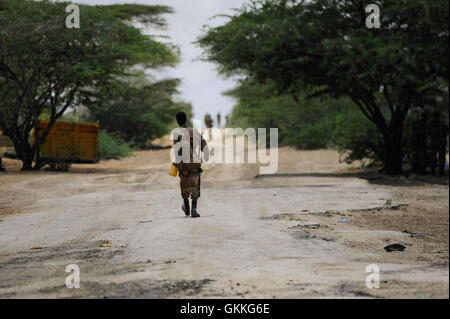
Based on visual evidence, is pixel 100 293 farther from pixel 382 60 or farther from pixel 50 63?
pixel 50 63

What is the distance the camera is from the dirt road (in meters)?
5.95

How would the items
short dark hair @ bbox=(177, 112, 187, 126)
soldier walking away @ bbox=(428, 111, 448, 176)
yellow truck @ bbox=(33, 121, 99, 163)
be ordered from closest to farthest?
short dark hair @ bbox=(177, 112, 187, 126), soldier walking away @ bbox=(428, 111, 448, 176), yellow truck @ bbox=(33, 121, 99, 163)

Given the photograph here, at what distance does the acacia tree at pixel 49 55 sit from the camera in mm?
23469

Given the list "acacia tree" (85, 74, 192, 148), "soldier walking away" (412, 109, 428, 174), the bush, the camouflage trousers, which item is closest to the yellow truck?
the bush

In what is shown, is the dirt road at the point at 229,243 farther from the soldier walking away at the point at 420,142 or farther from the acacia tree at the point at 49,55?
the acacia tree at the point at 49,55

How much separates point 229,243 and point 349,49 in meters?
14.2

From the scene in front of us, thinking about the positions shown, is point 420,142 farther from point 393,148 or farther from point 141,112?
point 141,112

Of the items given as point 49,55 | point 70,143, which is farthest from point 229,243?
point 70,143

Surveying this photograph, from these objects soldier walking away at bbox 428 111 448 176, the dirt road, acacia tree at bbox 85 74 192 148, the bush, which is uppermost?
acacia tree at bbox 85 74 192 148

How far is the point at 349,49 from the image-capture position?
21.3 m

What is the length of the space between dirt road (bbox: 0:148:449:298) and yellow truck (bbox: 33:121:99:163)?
10137mm

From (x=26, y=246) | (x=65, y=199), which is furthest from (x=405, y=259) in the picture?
(x=65, y=199)

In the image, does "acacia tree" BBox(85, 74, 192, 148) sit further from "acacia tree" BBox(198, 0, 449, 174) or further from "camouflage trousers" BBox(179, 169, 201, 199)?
"camouflage trousers" BBox(179, 169, 201, 199)

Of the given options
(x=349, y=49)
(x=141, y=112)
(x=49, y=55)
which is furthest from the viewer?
(x=141, y=112)
